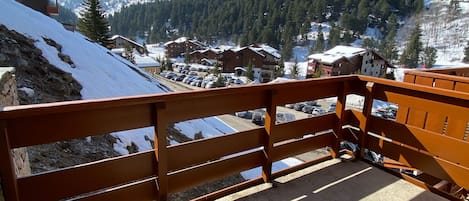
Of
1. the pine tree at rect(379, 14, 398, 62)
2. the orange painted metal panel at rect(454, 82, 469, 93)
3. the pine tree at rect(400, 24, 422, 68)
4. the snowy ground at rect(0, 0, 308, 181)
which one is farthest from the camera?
the pine tree at rect(379, 14, 398, 62)

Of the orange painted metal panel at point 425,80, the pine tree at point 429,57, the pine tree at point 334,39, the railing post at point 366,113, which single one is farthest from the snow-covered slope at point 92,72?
the pine tree at point 334,39

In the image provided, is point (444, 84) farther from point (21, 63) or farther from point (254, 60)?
point (254, 60)

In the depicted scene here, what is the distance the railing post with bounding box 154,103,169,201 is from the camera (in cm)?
207

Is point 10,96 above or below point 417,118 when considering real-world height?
above

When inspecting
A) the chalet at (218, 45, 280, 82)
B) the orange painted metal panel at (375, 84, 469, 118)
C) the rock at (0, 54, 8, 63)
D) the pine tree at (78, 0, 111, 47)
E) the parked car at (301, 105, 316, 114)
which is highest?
the pine tree at (78, 0, 111, 47)

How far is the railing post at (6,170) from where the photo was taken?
154 cm

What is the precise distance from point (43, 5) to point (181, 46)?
55803mm

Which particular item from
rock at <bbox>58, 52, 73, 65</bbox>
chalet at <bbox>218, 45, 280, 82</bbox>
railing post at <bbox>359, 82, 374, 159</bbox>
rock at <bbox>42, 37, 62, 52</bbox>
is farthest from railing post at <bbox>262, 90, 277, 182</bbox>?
chalet at <bbox>218, 45, 280, 82</bbox>

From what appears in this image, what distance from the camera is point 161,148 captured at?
213cm

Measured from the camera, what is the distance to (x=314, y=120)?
3133mm

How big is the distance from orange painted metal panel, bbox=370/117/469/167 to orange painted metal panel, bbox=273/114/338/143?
0.47 metres

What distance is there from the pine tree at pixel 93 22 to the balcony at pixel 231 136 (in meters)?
27.8

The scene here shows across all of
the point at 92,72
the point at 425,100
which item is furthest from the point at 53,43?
the point at 425,100

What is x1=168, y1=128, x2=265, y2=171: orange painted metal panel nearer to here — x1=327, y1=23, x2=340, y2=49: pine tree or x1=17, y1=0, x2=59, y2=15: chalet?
x1=17, y1=0, x2=59, y2=15: chalet
